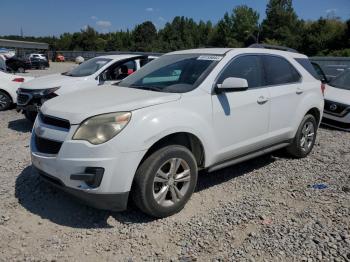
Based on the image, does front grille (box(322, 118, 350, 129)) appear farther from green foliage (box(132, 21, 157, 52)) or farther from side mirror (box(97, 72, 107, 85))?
green foliage (box(132, 21, 157, 52))

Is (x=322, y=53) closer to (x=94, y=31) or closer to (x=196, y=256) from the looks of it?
(x=196, y=256)

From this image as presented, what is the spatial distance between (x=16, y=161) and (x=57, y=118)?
2.25m

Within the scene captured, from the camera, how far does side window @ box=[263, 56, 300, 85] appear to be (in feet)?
15.7

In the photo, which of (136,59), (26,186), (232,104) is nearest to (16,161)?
(26,186)

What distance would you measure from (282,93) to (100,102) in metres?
2.60

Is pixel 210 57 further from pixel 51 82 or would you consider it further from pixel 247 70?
pixel 51 82

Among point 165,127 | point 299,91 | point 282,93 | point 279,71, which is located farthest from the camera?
point 299,91

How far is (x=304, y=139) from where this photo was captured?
563 centimetres

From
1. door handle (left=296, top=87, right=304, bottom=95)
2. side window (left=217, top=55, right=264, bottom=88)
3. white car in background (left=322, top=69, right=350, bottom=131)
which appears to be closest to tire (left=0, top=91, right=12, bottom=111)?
side window (left=217, top=55, right=264, bottom=88)

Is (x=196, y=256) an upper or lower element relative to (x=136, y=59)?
lower

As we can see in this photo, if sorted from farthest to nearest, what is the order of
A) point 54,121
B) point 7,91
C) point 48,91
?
point 7,91 < point 48,91 < point 54,121

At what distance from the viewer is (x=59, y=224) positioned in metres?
3.53

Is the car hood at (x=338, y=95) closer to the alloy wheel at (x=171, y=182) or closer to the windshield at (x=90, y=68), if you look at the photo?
the windshield at (x=90, y=68)

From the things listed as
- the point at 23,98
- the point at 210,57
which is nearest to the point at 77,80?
the point at 23,98
